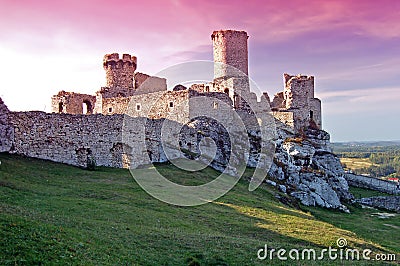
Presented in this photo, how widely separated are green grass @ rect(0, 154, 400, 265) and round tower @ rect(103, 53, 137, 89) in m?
20.3

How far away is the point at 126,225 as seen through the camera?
52.0 ft

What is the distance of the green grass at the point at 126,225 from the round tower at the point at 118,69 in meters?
20.3

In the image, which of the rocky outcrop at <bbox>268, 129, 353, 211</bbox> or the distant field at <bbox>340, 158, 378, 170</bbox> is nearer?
the rocky outcrop at <bbox>268, 129, 353, 211</bbox>

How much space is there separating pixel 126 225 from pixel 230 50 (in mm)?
33834

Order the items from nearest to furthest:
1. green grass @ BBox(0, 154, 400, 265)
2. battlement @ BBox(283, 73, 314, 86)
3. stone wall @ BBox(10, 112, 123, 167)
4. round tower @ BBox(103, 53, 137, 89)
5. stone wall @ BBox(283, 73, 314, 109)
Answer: green grass @ BBox(0, 154, 400, 265), stone wall @ BBox(10, 112, 123, 167), stone wall @ BBox(283, 73, 314, 109), battlement @ BBox(283, 73, 314, 86), round tower @ BBox(103, 53, 137, 89)

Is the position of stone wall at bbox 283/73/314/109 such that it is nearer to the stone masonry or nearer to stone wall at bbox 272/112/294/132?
the stone masonry

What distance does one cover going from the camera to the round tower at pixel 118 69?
4625 cm

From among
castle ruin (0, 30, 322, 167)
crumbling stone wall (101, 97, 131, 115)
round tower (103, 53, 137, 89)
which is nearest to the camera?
castle ruin (0, 30, 322, 167)

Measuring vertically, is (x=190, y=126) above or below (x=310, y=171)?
above

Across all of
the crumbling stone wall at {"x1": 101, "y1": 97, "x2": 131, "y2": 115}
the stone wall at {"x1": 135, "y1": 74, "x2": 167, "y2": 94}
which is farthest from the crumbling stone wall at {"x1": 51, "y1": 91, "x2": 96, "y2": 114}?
the stone wall at {"x1": 135, "y1": 74, "x2": 167, "y2": 94}

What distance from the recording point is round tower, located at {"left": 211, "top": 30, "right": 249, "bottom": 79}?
46344 mm

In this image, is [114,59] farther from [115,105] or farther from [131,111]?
[131,111]

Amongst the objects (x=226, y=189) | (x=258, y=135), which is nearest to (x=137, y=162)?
(x=226, y=189)

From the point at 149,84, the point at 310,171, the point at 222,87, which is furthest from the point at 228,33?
the point at 310,171
